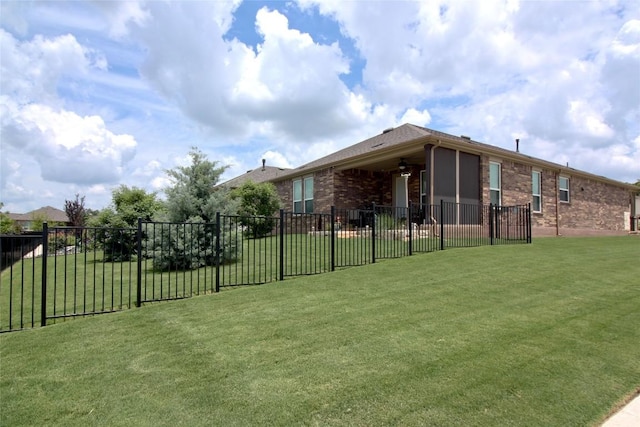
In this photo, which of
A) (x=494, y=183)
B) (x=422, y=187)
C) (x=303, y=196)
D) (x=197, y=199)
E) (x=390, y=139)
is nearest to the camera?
(x=197, y=199)

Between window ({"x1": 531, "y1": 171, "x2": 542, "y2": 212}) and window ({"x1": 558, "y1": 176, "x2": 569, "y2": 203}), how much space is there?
215cm

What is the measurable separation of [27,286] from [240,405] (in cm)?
902

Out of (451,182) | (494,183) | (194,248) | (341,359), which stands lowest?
(341,359)

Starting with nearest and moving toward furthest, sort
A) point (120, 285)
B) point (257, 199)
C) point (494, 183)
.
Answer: point (120, 285) < point (494, 183) < point (257, 199)

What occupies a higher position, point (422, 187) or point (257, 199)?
point (422, 187)

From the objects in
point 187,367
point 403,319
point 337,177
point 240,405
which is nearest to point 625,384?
point 403,319

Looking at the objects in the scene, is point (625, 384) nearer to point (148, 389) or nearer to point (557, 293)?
point (557, 293)

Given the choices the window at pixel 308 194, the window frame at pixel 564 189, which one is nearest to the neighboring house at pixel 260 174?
the window at pixel 308 194

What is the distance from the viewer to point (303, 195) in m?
20.6

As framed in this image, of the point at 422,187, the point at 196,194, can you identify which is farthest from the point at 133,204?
the point at 422,187

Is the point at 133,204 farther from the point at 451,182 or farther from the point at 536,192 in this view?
the point at 536,192

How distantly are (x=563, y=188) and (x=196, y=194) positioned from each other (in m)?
17.3

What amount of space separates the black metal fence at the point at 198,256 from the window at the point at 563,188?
18.5 feet

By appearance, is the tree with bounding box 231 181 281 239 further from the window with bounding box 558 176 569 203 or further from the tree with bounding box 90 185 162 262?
the window with bounding box 558 176 569 203
